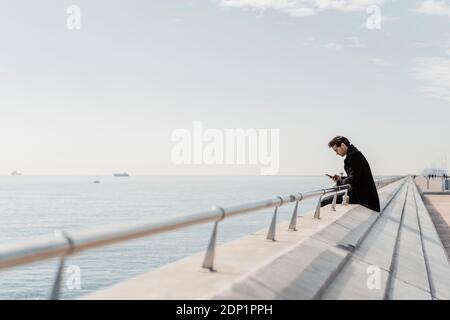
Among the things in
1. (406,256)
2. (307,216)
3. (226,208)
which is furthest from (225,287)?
(307,216)

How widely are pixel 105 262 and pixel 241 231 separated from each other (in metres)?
19.7

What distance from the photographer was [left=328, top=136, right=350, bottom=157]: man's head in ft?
52.5

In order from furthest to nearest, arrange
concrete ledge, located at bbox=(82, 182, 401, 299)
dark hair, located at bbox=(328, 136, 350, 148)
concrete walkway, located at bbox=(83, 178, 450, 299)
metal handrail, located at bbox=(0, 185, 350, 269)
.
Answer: dark hair, located at bbox=(328, 136, 350, 148) → concrete walkway, located at bbox=(83, 178, 450, 299) → concrete ledge, located at bbox=(82, 182, 401, 299) → metal handrail, located at bbox=(0, 185, 350, 269)

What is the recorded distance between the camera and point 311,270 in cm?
761

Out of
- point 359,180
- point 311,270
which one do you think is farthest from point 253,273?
point 359,180

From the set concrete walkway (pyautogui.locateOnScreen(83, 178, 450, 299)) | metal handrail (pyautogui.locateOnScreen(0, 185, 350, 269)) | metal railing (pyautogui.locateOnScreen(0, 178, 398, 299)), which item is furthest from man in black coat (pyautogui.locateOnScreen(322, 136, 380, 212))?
metal handrail (pyautogui.locateOnScreen(0, 185, 350, 269))

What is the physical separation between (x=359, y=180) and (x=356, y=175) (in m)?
0.56

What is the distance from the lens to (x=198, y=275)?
6309mm

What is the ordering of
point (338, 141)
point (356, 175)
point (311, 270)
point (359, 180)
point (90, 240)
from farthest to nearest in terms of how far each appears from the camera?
point (359, 180) < point (356, 175) < point (338, 141) < point (311, 270) < point (90, 240)

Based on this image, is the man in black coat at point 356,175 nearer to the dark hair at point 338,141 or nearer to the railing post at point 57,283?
the dark hair at point 338,141

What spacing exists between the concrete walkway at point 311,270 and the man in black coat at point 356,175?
1702mm

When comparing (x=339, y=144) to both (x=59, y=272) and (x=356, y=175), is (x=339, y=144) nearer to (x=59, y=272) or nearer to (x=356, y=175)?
(x=356, y=175)

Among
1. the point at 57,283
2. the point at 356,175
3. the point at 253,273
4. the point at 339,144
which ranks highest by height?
the point at 339,144

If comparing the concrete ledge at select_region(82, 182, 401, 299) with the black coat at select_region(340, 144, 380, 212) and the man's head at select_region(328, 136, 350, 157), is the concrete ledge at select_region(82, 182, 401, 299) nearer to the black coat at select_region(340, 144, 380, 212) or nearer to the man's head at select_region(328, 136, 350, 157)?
the man's head at select_region(328, 136, 350, 157)
